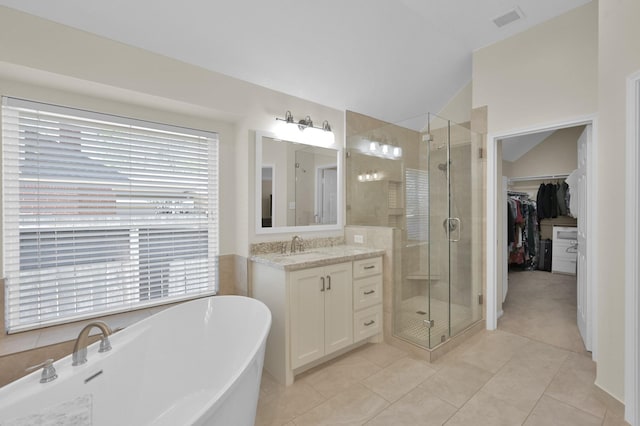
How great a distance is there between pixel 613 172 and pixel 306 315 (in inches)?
89.1

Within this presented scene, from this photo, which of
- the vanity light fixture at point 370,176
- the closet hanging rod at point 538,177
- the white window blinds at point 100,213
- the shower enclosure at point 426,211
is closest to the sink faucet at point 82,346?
the white window blinds at point 100,213

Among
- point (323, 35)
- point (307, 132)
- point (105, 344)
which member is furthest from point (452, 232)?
point (105, 344)

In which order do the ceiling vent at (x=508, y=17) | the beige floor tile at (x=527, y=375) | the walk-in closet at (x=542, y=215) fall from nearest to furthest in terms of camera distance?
1. the beige floor tile at (x=527, y=375)
2. the ceiling vent at (x=508, y=17)
3. the walk-in closet at (x=542, y=215)

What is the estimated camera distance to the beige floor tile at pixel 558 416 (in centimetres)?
169

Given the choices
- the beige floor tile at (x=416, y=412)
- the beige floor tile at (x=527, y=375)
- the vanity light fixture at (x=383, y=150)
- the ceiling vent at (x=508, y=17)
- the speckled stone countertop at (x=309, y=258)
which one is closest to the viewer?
the beige floor tile at (x=416, y=412)

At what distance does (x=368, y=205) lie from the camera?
3248mm

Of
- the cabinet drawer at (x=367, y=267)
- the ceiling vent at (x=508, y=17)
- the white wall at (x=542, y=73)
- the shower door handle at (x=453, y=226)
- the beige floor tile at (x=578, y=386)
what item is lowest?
the beige floor tile at (x=578, y=386)

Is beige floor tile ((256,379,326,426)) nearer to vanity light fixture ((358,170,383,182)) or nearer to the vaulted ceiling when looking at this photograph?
vanity light fixture ((358,170,383,182))

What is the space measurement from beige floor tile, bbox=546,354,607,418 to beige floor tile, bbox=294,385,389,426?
1.23 meters

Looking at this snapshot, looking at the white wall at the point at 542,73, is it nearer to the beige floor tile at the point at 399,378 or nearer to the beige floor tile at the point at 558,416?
the beige floor tile at the point at 558,416

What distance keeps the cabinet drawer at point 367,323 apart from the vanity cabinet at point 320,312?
0.06 meters

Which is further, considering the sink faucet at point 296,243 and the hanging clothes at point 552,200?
the hanging clothes at point 552,200

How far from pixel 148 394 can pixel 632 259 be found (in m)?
2.90

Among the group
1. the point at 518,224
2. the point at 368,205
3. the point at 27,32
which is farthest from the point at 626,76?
the point at 518,224
